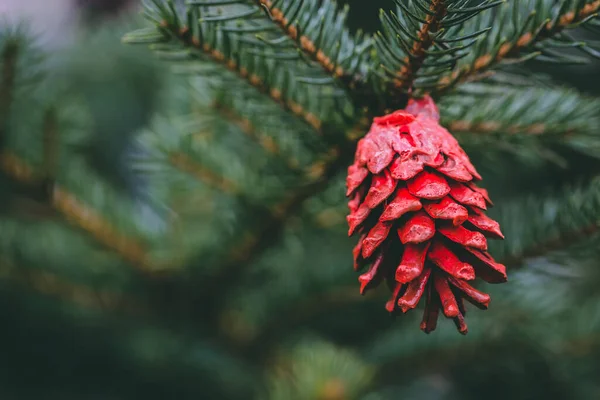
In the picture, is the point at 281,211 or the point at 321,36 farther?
the point at 281,211

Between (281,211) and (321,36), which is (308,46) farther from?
(281,211)

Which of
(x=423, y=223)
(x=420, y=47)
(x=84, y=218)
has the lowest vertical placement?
(x=84, y=218)

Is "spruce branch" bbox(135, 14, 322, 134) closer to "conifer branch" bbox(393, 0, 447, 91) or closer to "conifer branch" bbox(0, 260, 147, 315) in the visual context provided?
"conifer branch" bbox(393, 0, 447, 91)

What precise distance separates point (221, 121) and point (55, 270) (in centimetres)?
32

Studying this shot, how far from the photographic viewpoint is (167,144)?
576 millimetres

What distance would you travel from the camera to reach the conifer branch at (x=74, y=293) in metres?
0.68

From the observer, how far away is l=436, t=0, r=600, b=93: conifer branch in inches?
14.4

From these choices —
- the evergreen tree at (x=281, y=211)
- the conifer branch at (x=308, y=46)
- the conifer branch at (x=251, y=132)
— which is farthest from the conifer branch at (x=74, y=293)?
the conifer branch at (x=308, y=46)

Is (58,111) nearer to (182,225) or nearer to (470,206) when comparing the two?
(182,225)

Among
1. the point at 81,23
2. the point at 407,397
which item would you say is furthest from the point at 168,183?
the point at 81,23

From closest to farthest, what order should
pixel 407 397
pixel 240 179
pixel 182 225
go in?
pixel 240 179
pixel 182 225
pixel 407 397

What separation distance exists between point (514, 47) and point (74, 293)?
2.00 feet

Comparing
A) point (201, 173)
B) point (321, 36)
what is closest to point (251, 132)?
point (201, 173)

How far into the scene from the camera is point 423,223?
0.33 metres
